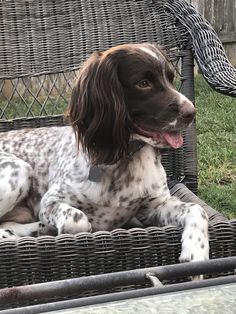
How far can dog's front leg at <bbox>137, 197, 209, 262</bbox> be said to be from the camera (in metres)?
2.49

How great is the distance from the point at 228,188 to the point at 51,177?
78.5 inches

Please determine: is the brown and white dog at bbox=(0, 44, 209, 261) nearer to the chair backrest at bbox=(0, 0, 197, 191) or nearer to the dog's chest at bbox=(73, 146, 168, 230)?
the dog's chest at bbox=(73, 146, 168, 230)

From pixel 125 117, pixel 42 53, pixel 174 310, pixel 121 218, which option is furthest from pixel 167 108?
pixel 174 310

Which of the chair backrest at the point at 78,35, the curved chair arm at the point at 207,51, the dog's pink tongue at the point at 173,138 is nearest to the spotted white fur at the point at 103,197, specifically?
the dog's pink tongue at the point at 173,138

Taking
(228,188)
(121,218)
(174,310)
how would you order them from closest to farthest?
(174,310)
(121,218)
(228,188)

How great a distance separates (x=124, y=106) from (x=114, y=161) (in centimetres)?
23

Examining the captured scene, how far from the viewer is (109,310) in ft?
4.85

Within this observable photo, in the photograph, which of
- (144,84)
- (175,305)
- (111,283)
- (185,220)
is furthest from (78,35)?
(175,305)

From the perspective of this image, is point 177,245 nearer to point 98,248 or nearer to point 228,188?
point 98,248

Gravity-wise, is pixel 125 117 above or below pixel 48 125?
above

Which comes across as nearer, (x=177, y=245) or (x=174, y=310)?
(x=174, y=310)

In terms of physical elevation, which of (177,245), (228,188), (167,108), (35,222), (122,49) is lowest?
(228,188)

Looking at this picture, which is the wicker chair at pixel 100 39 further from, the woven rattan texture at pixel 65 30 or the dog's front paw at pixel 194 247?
the dog's front paw at pixel 194 247

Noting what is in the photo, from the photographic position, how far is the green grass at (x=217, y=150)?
187 inches
